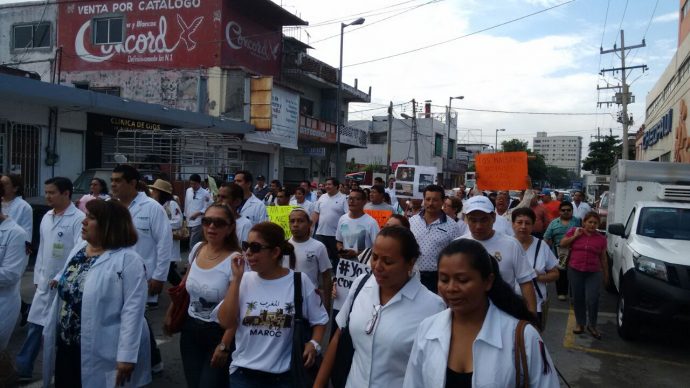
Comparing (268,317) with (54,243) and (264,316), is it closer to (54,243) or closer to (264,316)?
(264,316)

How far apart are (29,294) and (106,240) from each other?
19.3ft

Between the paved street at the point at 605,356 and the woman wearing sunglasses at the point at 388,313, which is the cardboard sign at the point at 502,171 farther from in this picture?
the woman wearing sunglasses at the point at 388,313

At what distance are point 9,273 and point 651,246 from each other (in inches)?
270

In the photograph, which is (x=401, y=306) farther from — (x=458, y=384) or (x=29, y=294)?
(x=29, y=294)

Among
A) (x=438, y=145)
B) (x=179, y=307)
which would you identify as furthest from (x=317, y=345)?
(x=438, y=145)

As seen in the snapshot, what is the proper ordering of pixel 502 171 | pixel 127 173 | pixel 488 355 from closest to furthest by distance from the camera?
pixel 488 355, pixel 127 173, pixel 502 171

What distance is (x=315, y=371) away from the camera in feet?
A: 11.0

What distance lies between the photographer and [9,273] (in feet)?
14.3

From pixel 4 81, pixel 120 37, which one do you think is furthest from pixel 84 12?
pixel 4 81

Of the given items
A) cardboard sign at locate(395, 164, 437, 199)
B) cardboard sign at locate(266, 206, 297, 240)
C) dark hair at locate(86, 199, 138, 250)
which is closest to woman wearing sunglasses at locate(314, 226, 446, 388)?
dark hair at locate(86, 199, 138, 250)

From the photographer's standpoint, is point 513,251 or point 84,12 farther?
point 84,12

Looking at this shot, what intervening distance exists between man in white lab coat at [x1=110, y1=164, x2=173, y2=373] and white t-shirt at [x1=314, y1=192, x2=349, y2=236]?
3.99 metres

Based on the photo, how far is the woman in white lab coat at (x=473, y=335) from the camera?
2.10m

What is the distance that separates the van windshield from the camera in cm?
753
